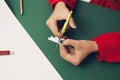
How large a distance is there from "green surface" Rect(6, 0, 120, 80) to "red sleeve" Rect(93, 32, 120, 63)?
0.02m

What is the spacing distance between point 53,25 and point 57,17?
0.05 metres

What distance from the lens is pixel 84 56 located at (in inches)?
34.4

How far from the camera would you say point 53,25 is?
923mm

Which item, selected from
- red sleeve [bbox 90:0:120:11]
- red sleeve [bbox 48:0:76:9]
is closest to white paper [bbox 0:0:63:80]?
red sleeve [bbox 48:0:76:9]

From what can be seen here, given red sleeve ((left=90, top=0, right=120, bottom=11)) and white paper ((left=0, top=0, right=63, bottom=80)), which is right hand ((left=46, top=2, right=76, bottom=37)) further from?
red sleeve ((left=90, top=0, right=120, bottom=11))

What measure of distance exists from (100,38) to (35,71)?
11.1 inches

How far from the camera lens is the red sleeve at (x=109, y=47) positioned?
0.89 metres

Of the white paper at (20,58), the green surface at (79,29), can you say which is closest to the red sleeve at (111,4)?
the green surface at (79,29)

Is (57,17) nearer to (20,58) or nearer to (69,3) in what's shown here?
(69,3)

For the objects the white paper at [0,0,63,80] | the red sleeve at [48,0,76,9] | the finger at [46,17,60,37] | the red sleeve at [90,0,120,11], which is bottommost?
the white paper at [0,0,63,80]

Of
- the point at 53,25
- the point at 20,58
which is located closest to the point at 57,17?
the point at 53,25

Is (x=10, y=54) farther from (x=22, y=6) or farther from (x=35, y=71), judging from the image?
(x=22, y=6)

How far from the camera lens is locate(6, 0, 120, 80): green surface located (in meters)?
0.88

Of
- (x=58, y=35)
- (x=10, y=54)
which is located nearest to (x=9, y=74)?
(x=10, y=54)
